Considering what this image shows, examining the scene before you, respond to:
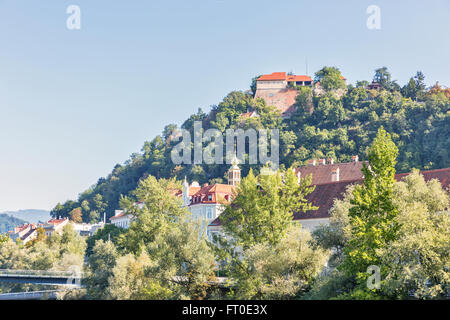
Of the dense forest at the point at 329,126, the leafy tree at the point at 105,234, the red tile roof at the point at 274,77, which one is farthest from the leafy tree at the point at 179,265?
the red tile roof at the point at 274,77

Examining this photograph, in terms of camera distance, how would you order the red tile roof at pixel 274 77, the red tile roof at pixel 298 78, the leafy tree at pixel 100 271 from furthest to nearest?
1. the red tile roof at pixel 298 78
2. the red tile roof at pixel 274 77
3. the leafy tree at pixel 100 271

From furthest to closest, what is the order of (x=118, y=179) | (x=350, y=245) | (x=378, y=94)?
1. (x=118, y=179)
2. (x=378, y=94)
3. (x=350, y=245)

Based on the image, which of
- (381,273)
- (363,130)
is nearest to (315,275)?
(381,273)

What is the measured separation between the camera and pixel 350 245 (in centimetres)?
4569

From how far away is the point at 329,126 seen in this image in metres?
155

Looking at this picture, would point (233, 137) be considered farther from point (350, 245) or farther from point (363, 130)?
point (350, 245)

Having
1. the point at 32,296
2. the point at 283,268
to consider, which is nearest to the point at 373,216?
the point at 283,268

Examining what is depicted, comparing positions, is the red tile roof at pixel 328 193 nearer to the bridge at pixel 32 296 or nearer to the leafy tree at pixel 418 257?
the leafy tree at pixel 418 257

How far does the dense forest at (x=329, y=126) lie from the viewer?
136 meters

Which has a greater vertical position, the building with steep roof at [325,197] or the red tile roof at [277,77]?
the red tile roof at [277,77]

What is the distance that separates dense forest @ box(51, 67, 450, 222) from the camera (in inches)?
5364

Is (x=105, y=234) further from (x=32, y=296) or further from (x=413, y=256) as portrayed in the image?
(x=413, y=256)

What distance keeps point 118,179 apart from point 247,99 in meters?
40.4

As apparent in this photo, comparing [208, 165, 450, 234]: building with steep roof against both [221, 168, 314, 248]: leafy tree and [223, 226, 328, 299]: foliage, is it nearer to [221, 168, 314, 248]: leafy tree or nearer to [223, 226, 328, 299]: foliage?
[221, 168, 314, 248]: leafy tree
